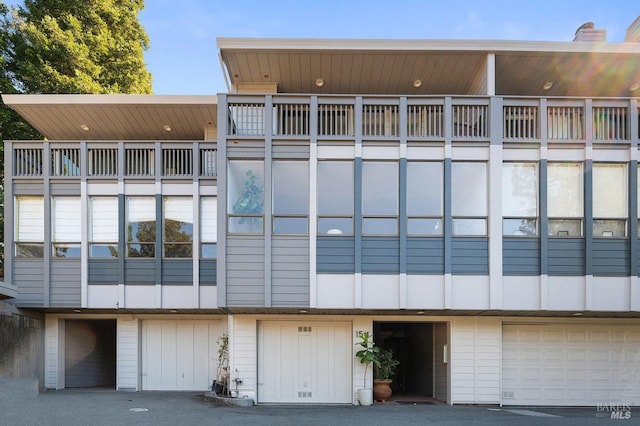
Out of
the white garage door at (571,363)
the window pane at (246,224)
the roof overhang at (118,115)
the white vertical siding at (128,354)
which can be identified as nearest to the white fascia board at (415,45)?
the roof overhang at (118,115)

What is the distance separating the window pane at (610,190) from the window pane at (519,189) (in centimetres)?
128

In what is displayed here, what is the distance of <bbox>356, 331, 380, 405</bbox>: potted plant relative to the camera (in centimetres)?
1013

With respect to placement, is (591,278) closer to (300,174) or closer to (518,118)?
(518,118)

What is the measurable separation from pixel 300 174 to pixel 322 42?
2945 millimetres

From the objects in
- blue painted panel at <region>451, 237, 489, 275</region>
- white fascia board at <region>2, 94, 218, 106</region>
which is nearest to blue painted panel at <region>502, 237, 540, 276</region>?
blue painted panel at <region>451, 237, 489, 275</region>

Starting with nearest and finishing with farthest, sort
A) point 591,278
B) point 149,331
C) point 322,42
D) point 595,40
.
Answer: point 591,278
point 322,42
point 595,40
point 149,331

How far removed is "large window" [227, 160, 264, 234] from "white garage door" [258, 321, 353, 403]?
8.15 ft

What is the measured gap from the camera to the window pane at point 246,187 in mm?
9766

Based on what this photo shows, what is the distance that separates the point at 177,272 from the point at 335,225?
4.56 m

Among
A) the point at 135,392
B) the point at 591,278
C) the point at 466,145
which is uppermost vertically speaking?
the point at 466,145

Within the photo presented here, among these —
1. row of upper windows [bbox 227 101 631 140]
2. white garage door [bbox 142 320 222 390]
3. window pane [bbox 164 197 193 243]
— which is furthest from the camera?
white garage door [bbox 142 320 222 390]

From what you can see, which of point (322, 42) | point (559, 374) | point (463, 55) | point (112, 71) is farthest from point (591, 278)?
point (112, 71)

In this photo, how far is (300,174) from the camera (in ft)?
32.3

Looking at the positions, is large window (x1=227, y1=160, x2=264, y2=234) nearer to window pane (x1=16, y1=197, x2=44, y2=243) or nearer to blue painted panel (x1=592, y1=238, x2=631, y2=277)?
window pane (x1=16, y1=197, x2=44, y2=243)
